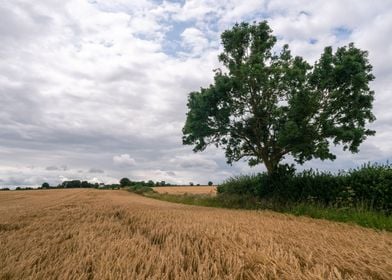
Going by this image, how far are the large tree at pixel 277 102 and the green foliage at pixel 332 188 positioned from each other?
192 centimetres

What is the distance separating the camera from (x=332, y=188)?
20016mm

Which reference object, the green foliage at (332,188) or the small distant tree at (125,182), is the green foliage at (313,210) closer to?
the green foliage at (332,188)

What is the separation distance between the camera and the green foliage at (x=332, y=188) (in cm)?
1636

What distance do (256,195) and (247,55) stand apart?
41.0ft

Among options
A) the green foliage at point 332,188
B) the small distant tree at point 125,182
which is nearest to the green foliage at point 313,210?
the green foliage at point 332,188

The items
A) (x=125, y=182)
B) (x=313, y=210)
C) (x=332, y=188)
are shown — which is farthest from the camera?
(x=125, y=182)

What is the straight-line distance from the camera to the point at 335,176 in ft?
65.7

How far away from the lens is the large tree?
84.7ft

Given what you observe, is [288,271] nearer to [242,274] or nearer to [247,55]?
[242,274]

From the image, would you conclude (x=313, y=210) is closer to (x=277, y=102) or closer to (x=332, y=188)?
(x=332, y=188)

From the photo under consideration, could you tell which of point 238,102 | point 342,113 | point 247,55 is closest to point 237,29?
point 247,55

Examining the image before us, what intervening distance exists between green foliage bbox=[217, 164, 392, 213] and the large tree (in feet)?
6.30

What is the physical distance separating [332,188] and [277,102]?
36.2 ft

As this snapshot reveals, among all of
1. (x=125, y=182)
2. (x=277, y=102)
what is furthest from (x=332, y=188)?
(x=125, y=182)
